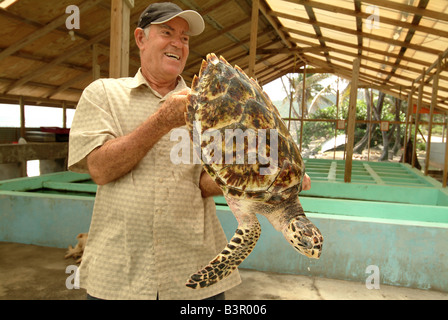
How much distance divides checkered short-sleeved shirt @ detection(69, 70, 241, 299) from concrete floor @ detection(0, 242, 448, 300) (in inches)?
77.4

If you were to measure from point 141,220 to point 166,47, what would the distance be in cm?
56

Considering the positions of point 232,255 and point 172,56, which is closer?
point 232,255

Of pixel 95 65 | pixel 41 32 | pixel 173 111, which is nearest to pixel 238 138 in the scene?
pixel 173 111

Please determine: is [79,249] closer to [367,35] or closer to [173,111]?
[173,111]

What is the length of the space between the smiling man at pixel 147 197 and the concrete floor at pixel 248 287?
1965 millimetres

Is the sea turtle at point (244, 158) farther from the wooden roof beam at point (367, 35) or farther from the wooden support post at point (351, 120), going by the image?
the wooden roof beam at point (367, 35)

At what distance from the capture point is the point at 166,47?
3.70 ft

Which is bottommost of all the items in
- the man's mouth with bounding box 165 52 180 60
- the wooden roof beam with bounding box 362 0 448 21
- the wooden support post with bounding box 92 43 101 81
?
the man's mouth with bounding box 165 52 180 60

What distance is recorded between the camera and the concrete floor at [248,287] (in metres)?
2.93

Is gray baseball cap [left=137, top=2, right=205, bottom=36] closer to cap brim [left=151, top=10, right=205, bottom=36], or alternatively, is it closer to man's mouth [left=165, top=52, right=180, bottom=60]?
cap brim [left=151, top=10, right=205, bottom=36]

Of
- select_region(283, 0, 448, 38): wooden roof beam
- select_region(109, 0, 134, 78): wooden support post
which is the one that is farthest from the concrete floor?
select_region(283, 0, 448, 38): wooden roof beam

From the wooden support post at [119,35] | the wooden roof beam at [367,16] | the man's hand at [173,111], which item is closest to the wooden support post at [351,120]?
the wooden roof beam at [367,16]

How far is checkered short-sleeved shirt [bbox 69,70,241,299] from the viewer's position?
3.76 ft

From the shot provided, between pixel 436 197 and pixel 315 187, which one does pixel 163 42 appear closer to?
pixel 315 187
